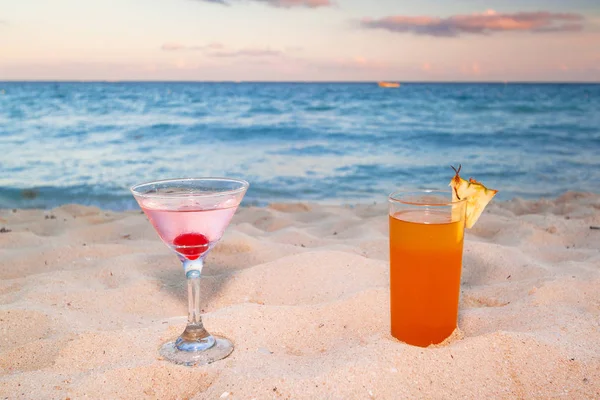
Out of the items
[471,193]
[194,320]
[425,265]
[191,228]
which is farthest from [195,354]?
[471,193]

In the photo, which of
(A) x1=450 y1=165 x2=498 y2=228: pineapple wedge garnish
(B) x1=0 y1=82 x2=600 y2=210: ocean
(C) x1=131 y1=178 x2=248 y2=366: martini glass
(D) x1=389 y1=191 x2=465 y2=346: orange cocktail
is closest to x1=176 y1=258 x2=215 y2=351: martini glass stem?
(C) x1=131 y1=178 x2=248 y2=366: martini glass

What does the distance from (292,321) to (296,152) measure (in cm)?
1019

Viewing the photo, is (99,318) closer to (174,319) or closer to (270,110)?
(174,319)

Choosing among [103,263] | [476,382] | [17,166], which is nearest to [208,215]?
[476,382]

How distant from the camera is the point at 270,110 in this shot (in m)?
23.2

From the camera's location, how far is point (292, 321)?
239cm

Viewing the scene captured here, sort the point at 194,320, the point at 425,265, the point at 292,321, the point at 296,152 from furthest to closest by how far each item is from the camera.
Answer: the point at 296,152
the point at 292,321
the point at 194,320
the point at 425,265

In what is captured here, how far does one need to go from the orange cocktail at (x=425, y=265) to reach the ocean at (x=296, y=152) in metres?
5.70

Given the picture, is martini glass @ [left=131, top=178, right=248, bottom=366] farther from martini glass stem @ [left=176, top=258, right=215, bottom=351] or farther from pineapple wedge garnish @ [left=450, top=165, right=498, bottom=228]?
pineapple wedge garnish @ [left=450, top=165, right=498, bottom=228]

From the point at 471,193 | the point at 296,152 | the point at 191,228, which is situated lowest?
the point at 296,152

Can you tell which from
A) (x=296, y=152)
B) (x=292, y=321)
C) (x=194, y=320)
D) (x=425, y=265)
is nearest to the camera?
(x=425, y=265)

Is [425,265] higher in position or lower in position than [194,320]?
higher

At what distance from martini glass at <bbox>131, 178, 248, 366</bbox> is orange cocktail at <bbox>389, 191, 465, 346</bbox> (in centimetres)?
66

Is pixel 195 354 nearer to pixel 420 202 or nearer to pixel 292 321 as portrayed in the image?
→ pixel 292 321
